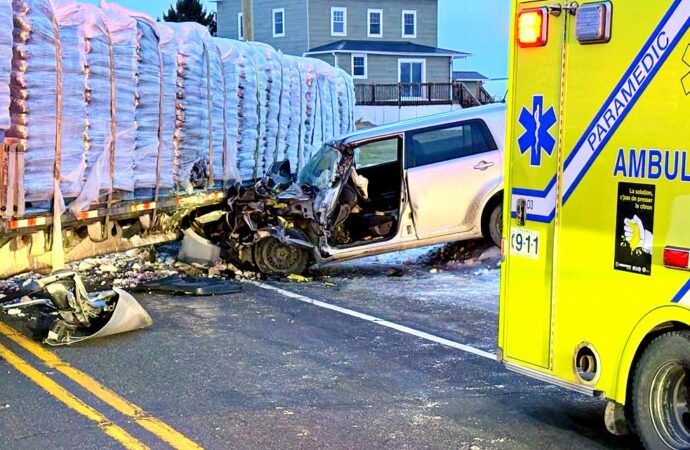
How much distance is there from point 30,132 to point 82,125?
67 cm

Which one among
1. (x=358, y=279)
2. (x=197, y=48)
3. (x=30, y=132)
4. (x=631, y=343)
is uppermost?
(x=197, y=48)

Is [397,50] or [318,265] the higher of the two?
[397,50]

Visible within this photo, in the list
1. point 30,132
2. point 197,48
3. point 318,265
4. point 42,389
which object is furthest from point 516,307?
point 197,48

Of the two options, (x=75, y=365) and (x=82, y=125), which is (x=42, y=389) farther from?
(x=82, y=125)

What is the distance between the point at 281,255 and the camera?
10117mm

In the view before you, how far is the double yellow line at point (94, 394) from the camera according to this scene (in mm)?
4806

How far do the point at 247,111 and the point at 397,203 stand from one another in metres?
2.93

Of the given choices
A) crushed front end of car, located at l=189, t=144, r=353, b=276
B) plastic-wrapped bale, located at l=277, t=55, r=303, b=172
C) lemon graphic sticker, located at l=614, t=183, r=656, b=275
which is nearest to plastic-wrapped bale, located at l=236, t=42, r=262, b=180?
plastic-wrapped bale, located at l=277, t=55, r=303, b=172

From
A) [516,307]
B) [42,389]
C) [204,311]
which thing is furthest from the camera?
[204,311]

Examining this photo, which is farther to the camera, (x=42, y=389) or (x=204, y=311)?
(x=204, y=311)

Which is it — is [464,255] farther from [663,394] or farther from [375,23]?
[375,23]

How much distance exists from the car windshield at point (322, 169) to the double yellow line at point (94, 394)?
436 cm

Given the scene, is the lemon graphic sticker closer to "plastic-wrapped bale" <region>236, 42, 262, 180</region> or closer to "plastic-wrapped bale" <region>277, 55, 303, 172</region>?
"plastic-wrapped bale" <region>236, 42, 262, 180</region>

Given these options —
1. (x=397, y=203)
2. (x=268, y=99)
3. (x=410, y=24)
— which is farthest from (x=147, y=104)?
(x=410, y=24)
